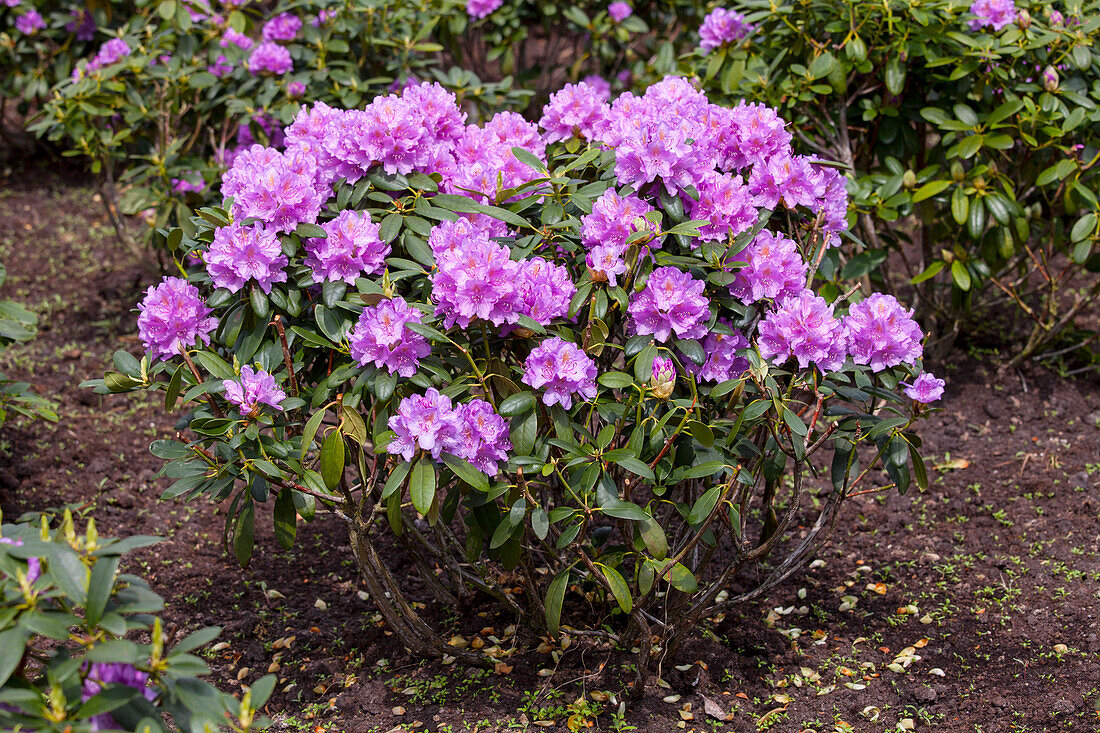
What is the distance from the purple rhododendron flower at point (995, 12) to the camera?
9.90 ft

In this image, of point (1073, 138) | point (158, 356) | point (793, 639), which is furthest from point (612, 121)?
point (1073, 138)

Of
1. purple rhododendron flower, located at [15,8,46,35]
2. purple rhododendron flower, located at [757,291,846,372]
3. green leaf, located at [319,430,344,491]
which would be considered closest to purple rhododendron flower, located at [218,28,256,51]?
purple rhododendron flower, located at [15,8,46,35]

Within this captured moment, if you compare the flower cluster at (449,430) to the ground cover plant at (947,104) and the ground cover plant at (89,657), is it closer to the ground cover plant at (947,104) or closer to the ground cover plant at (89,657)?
the ground cover plant at (89,657)

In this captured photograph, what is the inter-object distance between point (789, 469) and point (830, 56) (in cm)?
130

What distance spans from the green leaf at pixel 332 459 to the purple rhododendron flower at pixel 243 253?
343 mm

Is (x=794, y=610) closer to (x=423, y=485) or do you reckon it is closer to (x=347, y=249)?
(x=423, y=485)

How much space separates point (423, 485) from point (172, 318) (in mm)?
636

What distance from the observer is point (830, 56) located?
3.02 metres

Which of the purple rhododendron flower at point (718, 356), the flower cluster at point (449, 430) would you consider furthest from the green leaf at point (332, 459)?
the purple rhododendron flower at point (718, 356)

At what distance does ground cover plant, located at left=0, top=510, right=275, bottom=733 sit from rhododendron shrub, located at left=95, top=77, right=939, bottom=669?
0.55 meters

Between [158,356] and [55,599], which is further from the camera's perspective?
[158,356]

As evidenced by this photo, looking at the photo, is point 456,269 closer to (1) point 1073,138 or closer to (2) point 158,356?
(2) point 158,356

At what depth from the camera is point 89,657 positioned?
124cm

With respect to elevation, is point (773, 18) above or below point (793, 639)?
above
